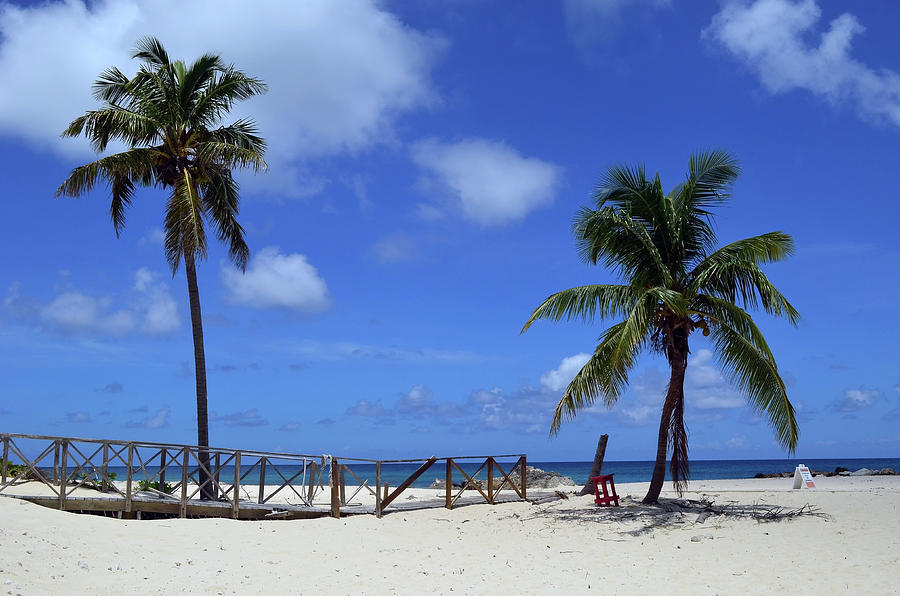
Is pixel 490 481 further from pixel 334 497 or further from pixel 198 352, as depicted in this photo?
pixel 198 352

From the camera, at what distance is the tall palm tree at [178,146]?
19484 millimetres

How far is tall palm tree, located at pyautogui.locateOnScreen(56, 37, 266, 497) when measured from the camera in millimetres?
19484

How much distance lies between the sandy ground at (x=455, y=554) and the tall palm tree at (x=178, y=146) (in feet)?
18.4

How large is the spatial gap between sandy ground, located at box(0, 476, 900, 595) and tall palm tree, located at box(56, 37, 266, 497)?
5.61 meters

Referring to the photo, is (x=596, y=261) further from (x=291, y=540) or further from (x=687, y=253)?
(x=291, y=540)

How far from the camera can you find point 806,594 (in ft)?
31.5

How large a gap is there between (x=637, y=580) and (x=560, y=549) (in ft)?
9.78

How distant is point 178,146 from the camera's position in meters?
20.1

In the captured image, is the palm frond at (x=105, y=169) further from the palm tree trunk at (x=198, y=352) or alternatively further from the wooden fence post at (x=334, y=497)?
the wooden fence post at (x=334, y=497)

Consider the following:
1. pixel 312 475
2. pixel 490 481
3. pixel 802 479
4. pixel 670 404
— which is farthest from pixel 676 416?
pixel 802 479

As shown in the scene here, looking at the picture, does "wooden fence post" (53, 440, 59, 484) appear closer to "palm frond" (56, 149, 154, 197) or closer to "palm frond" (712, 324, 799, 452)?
"palm frond" (56, 149, 154, 197)

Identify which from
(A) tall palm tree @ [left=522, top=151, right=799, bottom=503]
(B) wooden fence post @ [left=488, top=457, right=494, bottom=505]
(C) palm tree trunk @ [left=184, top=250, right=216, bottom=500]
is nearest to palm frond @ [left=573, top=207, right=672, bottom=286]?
(A) tall palm tree @ [left=522, top=151, right=799, bottom=503]

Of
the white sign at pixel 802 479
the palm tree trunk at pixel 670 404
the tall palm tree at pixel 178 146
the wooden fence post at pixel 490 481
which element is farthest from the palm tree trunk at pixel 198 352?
the white sign at pixel 802 479

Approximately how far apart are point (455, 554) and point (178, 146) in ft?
44.6
